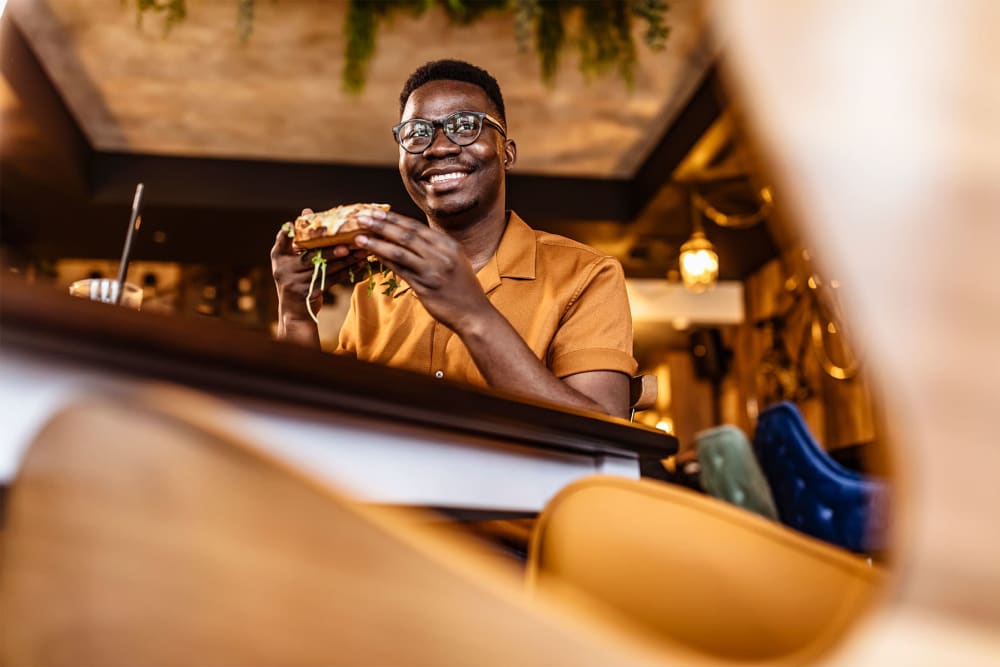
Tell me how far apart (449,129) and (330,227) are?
68 cm

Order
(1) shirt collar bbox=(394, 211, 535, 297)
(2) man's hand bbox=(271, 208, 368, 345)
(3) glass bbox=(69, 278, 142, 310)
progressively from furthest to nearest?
(1) shirt collar bbox=(394, 211, 535, 297) → (2) man's hand bbox=(271, 208, 368, 345) → (3) glass bbox=(69, 278, 142, 310)

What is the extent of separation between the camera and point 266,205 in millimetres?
6008

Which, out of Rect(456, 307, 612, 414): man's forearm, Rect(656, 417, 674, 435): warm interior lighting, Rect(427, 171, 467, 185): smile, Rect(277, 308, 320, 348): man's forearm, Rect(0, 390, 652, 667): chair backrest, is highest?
Rect(656, 417, 674, 435): warm interior lighting

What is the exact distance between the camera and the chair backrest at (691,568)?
567 mm

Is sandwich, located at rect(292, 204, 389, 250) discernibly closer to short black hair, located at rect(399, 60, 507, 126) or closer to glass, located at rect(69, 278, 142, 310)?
glass, located at rect(69, 278, 142, 310)

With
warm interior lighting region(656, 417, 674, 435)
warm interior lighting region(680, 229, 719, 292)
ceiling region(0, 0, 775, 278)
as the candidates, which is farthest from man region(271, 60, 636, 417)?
warm interior lighting region(656, 417, 674, 435)

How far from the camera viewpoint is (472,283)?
1.37 m

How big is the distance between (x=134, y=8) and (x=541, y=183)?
298 centimetres

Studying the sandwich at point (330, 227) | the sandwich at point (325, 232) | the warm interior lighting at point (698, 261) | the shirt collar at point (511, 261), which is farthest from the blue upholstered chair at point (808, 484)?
the warm interior lighting at point (698, 261)

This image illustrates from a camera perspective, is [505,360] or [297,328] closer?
[505,360]

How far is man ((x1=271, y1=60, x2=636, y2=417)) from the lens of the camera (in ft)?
4.52

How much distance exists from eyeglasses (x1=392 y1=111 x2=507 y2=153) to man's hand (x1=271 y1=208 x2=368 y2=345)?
0.50 meters

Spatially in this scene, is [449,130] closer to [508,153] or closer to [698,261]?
[508,153]

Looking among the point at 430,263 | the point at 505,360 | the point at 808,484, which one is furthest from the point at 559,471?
the point at 808,484
